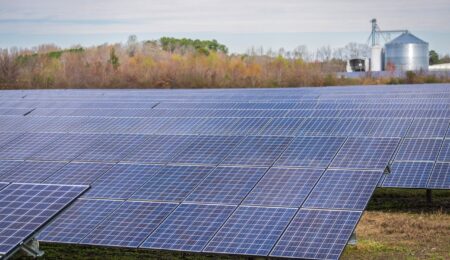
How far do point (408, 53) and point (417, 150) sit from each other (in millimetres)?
62587

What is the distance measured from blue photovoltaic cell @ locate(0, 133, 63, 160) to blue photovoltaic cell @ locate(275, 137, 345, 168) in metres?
7.06

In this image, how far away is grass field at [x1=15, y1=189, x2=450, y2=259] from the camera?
1808cm

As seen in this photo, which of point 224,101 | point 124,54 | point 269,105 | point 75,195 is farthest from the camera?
point 124,54

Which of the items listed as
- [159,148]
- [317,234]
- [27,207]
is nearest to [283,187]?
[317,234]

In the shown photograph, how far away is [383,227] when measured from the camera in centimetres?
2075

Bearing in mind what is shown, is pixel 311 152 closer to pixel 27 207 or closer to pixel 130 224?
pixel 130 224

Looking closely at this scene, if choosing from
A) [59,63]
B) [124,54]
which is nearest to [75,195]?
[59,63]

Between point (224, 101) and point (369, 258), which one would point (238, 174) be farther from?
point (224, 101)

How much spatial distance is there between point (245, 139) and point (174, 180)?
3.54 meters

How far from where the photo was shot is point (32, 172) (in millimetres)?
18219

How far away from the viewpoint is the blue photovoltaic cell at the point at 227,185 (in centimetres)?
1565

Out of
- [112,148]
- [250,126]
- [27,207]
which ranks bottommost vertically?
[112,148]

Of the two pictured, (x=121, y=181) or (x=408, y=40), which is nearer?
(x=121, y=181)

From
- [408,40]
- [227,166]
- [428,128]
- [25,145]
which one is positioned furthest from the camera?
[408,40]
